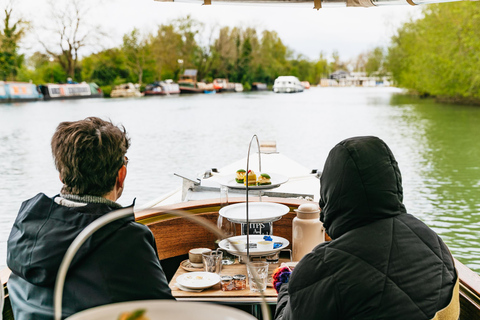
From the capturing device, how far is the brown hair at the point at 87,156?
1044 millimetres

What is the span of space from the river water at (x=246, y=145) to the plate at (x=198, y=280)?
592 mm

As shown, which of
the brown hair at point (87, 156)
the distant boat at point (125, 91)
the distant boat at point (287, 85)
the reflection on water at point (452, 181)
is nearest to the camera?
the brown hair at point (87, 156)

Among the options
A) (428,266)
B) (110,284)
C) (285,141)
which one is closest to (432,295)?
(428,266)

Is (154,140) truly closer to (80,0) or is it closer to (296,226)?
(296,226)

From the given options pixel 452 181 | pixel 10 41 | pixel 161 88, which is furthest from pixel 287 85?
pixel 452 181

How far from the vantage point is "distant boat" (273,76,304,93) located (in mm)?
34781

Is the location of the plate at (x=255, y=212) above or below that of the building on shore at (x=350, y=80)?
above

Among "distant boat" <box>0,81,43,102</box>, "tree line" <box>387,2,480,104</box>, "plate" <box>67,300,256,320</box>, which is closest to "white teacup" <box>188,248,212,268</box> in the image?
"plate" <box>67,300,256,320</box>

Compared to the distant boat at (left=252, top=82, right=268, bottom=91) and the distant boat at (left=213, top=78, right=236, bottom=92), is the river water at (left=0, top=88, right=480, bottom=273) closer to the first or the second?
the distant boat at (left=213, top=78, right=236, bottom=92)

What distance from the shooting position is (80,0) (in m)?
33.5

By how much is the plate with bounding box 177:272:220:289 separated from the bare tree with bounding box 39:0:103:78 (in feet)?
99.6

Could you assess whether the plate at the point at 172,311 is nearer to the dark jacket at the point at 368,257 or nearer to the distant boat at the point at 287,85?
the dark jacket at the point at 368,257

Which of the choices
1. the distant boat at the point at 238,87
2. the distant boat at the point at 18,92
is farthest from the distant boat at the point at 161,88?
the distant boat at the point at 18,92

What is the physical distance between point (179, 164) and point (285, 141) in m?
4.97
